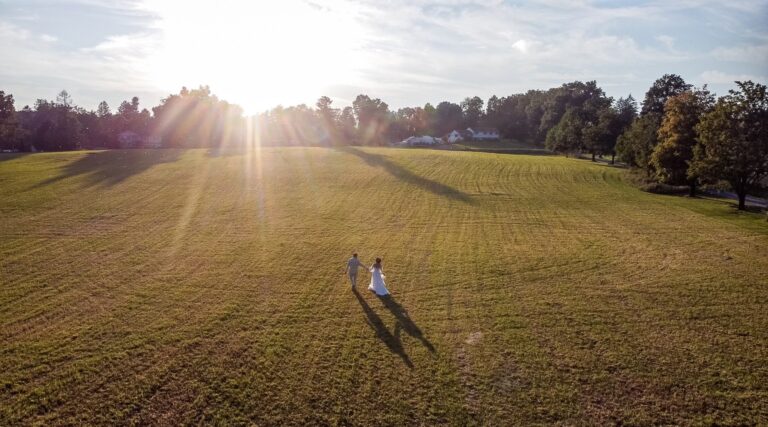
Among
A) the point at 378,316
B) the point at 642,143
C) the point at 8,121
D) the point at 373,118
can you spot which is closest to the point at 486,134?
the point at 373,118

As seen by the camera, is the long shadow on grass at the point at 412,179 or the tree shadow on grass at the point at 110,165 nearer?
the long shadow on grass at the point at 412,179

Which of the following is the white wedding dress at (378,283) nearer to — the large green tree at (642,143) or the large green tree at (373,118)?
the large green tree at (642,143)

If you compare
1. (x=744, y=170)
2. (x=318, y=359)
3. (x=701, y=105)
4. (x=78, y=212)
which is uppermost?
(x=701, y=105)

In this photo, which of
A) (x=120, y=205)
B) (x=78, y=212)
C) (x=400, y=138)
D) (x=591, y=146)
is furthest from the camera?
(x=400, y=138)

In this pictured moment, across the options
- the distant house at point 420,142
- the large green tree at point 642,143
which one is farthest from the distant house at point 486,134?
the large green tree at point 642,143

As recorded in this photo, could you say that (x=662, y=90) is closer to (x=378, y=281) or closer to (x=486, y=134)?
(x=486, y=134)

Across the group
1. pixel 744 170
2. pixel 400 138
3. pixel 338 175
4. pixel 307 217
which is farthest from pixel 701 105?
pixel 400 138

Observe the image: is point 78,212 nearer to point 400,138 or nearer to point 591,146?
point 591,146
